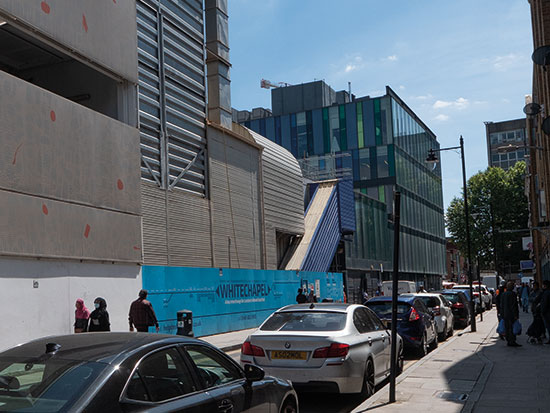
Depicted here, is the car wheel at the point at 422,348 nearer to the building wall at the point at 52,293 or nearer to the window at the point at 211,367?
the building wall at the point at 52,293

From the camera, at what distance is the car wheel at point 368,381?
9047 millimetres

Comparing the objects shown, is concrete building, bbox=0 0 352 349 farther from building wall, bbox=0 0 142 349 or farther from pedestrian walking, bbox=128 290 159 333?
pedestrian walking, bbox=128 290 159 333

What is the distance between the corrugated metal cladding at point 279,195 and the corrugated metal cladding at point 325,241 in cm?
147

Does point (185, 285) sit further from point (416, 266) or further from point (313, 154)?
point (416, 266)

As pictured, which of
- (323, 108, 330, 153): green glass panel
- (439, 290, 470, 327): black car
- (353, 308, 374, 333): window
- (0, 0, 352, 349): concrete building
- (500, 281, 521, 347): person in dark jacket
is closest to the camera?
(353, 308, 374, 333): window

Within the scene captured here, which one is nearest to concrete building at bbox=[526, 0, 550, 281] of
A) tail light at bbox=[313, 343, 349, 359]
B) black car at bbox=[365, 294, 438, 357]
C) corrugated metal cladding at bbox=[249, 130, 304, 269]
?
black car at bbox=[365, 294, 438, 357]

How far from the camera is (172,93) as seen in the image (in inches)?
976

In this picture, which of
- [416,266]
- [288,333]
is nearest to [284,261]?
[288,333]

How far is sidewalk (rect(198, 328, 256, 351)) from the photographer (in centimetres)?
1844

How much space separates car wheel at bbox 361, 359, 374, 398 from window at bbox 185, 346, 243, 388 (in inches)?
165

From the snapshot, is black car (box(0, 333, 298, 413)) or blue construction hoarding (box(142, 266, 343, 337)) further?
blue construction hoarding (box(142, 266, 343, 337))

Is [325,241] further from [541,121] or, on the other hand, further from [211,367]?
[211,367]

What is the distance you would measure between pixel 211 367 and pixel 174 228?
1926 centimetres

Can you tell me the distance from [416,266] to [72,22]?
5535cm
